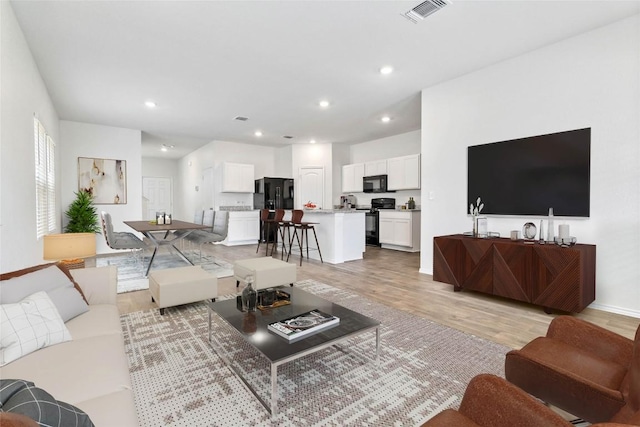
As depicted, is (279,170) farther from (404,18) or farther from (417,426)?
(417,426)

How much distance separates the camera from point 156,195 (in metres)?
11.2

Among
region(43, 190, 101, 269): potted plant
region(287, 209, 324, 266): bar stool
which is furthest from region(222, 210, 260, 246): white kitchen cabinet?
region(43, 190, 101, 269): potted plant

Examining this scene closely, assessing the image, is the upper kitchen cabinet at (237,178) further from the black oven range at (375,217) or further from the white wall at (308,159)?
the black oven range at (375,217)

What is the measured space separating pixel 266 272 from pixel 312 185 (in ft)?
17.3

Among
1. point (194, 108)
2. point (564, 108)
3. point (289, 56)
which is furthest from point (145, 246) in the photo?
point (564, 108)

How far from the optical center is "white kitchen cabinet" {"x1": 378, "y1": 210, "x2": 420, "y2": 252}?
262 inches

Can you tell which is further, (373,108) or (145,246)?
(373,108)

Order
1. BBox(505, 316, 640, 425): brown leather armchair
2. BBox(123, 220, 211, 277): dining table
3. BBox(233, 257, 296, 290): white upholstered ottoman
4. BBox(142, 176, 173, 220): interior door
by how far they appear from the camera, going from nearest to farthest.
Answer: BBox(505, 316, 640, 425): brown leather armchair → BBox(233, 257, 296, 290): white upholstered ottoman → BBox(123, 220, 211, 277): dining table → BBox(142, 176, 173, 220): interior door

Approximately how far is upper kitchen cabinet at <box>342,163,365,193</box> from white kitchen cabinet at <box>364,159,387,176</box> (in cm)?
16

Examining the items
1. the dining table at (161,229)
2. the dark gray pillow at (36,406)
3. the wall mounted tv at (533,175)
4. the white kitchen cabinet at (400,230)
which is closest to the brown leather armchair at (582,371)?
the dark gray pillow at (36,406)

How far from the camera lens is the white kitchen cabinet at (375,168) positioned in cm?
738

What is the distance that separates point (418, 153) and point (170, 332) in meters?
6.13

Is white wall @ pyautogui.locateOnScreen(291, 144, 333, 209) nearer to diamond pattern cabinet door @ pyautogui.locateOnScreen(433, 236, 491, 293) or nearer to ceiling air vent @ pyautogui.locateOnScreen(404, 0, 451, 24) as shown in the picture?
diamond pattern cabinet door @ pyautogui.locateOnScreen(433, 236, 491, 293)

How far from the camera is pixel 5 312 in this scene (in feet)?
4.66
